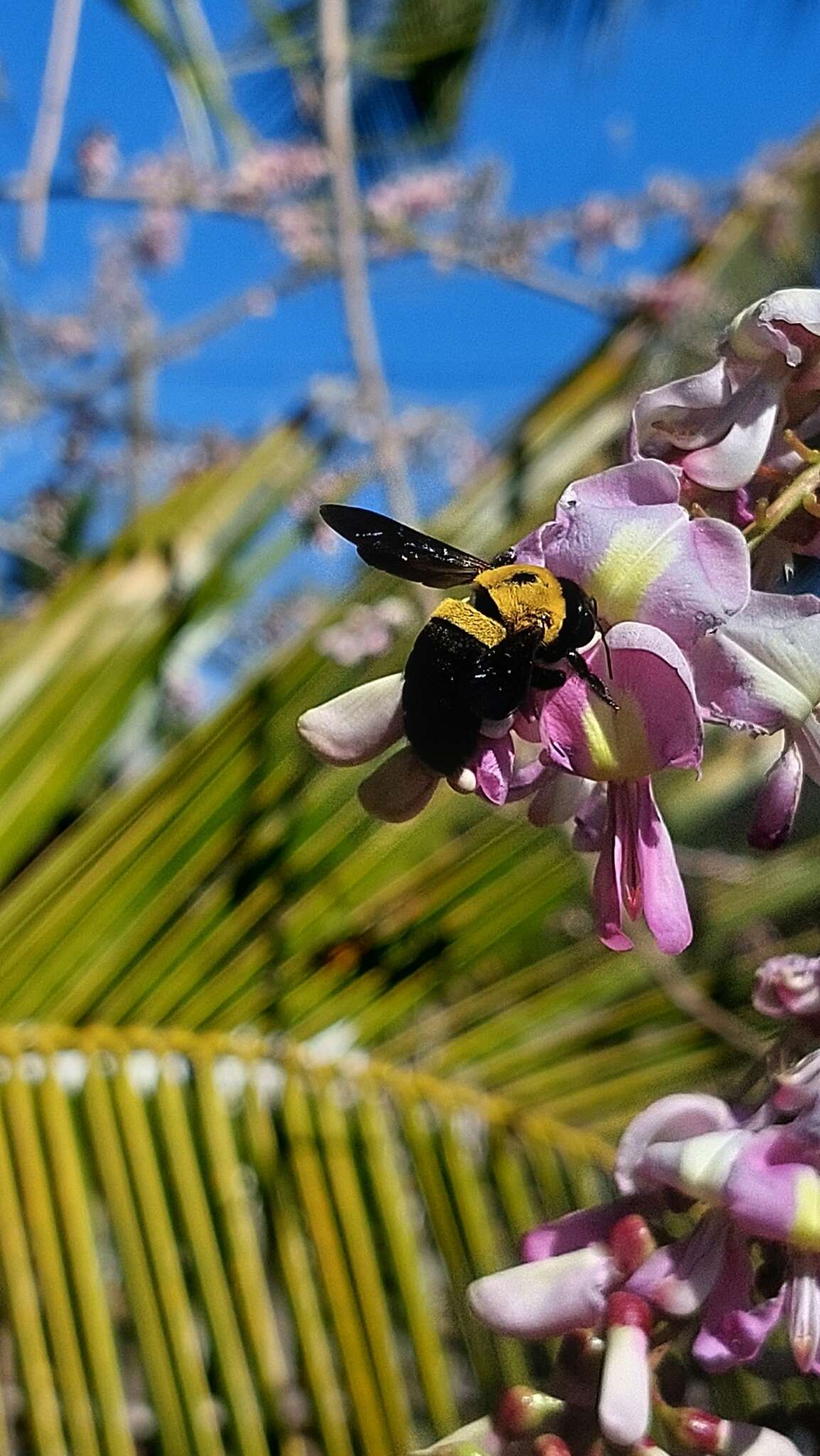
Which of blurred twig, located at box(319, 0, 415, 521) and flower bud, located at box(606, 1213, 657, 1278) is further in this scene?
blurred twig, located at box(319, 0, 415, 521)

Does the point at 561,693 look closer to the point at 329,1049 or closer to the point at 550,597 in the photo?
the point at 550,597

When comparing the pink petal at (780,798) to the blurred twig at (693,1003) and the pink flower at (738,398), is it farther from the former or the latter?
the blurred twig at (693,1003)

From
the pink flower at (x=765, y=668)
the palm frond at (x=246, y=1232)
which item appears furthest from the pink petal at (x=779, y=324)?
the palm frond at (x=246, y=1232)

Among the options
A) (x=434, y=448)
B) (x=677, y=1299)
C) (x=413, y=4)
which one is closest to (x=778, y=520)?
(x=677, y=1299)

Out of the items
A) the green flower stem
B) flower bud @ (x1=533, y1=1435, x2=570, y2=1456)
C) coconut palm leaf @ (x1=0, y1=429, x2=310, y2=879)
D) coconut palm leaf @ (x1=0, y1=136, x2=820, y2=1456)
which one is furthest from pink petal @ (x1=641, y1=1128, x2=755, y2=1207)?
coconut palm leaf @ (x1=0, y1=429, x2=310, y2=879)

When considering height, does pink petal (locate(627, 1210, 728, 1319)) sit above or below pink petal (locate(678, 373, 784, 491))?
below

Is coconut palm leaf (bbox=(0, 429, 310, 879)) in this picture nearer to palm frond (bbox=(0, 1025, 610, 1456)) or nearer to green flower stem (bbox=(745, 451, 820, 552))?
palm frond (bbox=(0, 1025, 610, 1456))

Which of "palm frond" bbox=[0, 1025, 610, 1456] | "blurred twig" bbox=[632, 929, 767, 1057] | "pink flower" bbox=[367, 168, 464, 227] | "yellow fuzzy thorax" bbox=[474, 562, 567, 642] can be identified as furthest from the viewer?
"pink flower" bbox=[367, 168, 464, 227]
